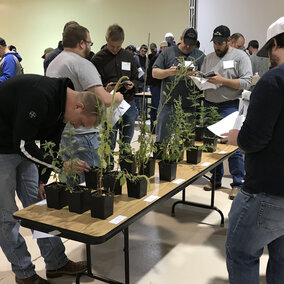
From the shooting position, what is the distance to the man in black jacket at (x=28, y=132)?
1.64 metres

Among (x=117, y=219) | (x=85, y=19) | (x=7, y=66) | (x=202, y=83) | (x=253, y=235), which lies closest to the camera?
(x=253, y=235)

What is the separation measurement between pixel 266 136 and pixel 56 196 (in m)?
1.00

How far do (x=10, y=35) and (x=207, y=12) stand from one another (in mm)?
7686

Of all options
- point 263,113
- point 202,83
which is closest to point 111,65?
point 202,83

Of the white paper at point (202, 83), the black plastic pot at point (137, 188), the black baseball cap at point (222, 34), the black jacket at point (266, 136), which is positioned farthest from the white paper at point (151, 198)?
the black baseball cap at point (222, 34)

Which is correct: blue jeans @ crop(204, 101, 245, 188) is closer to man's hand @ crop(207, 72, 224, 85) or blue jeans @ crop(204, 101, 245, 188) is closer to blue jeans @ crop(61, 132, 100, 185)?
man's hand @ crop(207, 72, 224, 85)

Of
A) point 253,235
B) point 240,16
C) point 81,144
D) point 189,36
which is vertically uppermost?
point 240,16

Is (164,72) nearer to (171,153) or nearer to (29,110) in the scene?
(171,153)

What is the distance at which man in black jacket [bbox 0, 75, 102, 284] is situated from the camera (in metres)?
1.64

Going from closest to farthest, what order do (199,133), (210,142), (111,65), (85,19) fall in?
(210,142)
(199,133)
(111,65)
(85,19)

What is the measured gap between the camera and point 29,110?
1611 mm

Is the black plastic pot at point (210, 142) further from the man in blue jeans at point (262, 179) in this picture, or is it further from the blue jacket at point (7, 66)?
the blue jacket at point (7, 66)

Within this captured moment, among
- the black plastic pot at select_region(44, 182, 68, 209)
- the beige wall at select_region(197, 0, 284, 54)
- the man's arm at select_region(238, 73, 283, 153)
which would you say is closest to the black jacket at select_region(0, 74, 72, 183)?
the black plastic pot at select_region(44, 182, 68, 209)

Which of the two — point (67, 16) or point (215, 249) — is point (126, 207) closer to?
point (215, 249)
